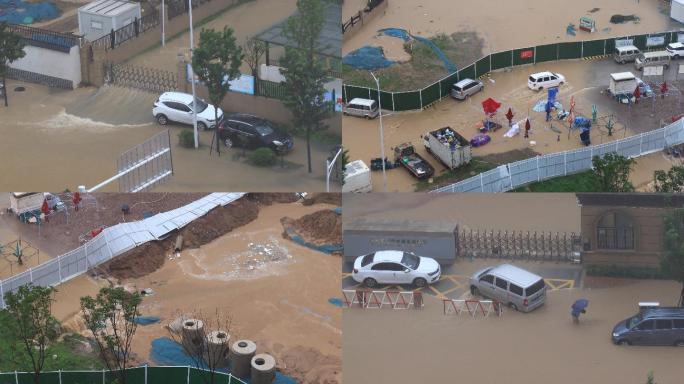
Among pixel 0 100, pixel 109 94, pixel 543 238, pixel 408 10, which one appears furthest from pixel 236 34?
pixel 408 10

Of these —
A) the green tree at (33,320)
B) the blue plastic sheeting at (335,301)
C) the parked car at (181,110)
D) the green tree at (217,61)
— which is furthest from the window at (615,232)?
the green tree at (33,320)

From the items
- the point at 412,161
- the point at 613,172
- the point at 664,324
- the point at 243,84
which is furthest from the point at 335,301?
the point at 613,172

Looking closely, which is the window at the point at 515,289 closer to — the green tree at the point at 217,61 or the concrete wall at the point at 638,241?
the concrete wall at the point at 638,241

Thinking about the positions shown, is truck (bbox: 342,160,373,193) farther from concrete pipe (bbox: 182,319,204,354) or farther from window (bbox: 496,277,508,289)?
concrete pipe (bbox: 182,319,204,354)

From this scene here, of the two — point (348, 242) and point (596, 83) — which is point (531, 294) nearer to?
point (348, 242)

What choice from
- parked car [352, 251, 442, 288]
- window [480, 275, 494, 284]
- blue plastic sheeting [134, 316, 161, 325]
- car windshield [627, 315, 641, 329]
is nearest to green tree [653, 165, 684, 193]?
car windshield [627, 315, 641, 329]

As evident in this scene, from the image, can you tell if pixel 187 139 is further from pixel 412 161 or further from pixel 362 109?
pixel 362 109
